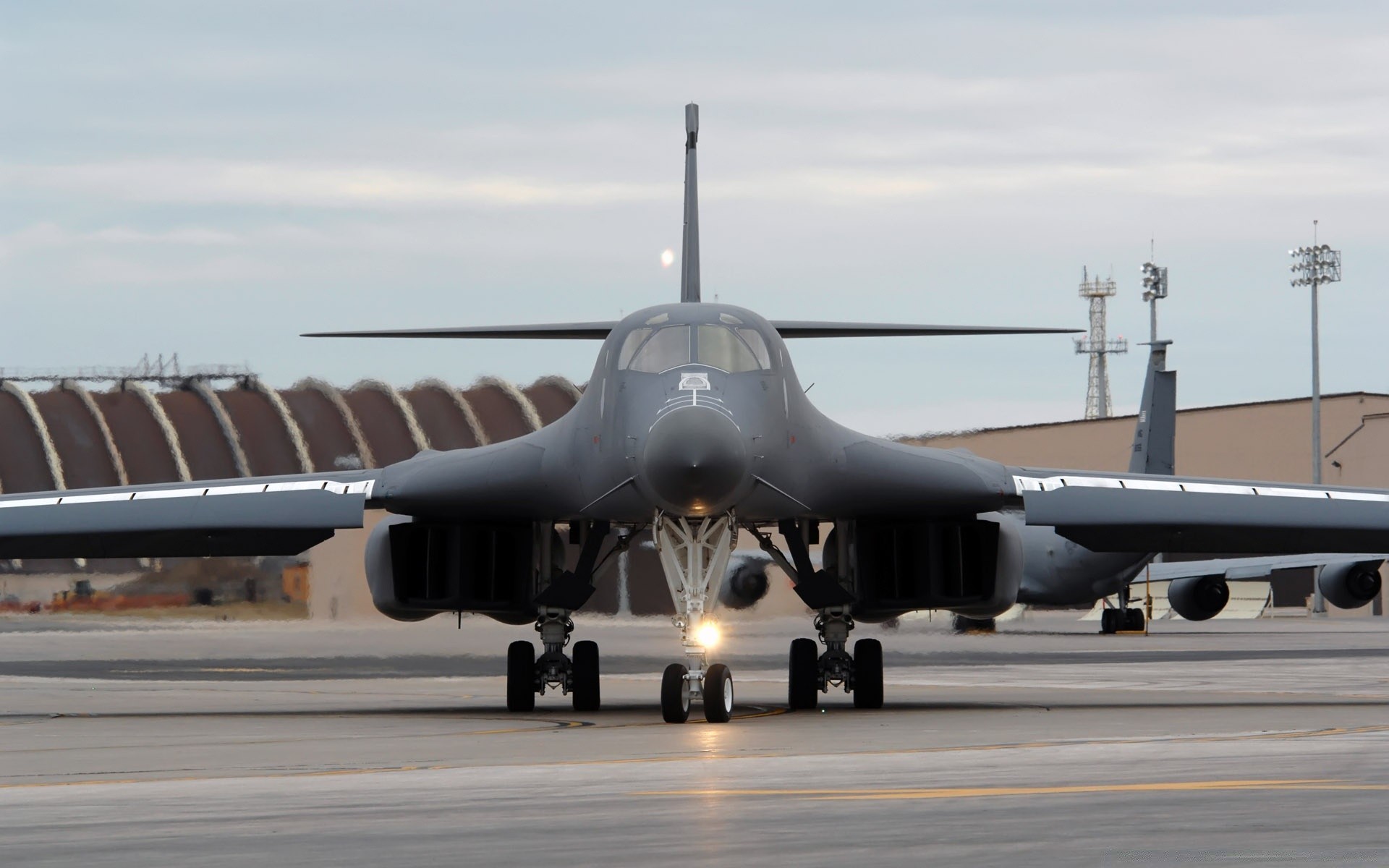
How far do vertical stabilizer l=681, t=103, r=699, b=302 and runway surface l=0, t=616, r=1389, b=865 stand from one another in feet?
12.8

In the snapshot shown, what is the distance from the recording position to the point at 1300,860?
18.4ft

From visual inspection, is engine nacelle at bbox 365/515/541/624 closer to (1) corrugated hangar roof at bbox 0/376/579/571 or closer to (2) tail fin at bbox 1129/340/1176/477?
(2) tail fin at bbox 1129/340/1176/477

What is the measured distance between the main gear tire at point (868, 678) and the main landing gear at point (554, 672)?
229 centimetres

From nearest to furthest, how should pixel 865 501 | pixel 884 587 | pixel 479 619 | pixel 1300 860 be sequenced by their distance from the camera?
pixel 1300 860 → pixel 865 501 → pixel 884 587 → pixel 479 619

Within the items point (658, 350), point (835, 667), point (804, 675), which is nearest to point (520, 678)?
point (804, 675)

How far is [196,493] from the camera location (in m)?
15.7

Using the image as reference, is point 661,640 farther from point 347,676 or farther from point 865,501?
point 865,501

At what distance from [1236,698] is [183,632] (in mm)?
18608

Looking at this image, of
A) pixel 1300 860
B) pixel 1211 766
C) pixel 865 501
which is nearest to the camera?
pixel 1300 860

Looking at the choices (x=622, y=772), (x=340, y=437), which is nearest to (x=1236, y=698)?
(x=622, y=772)

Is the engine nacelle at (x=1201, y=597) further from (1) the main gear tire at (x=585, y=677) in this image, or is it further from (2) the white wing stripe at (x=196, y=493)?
(2) the white wing stripe at (x=196, y=493)

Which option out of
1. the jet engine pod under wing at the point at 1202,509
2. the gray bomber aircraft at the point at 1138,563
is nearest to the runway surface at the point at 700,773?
the jet engine pod under wing at the point at 1202,509

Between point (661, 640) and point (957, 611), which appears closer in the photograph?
point (957, 611)

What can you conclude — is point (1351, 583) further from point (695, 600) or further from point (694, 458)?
point (694, 458)
